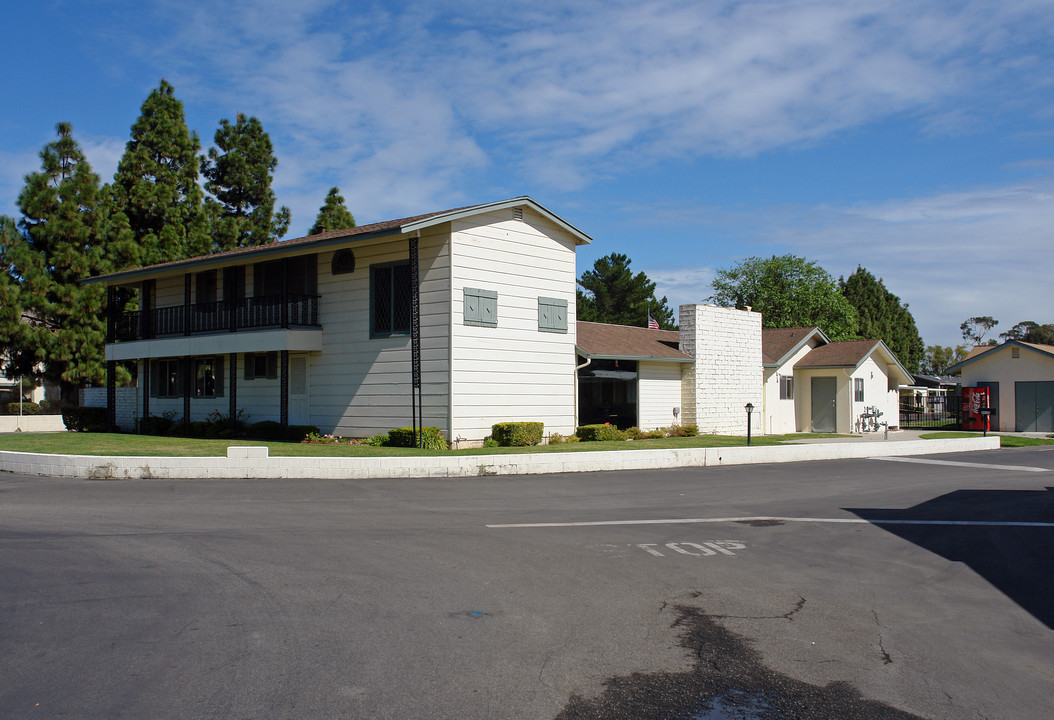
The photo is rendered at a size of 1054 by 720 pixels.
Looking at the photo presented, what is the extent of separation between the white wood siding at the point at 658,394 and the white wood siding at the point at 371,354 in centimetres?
808

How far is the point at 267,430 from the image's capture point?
24.4 m

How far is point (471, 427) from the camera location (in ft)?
71.1

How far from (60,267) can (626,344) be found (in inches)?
932

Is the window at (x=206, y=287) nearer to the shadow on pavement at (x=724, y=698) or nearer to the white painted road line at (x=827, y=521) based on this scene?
the white painted road line at (x=827, y=521)

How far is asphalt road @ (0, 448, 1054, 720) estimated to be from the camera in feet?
16.2

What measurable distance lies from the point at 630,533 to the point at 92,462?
11.3 metres

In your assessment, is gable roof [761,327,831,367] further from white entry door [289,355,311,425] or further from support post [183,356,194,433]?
support post [183,356,194,433]

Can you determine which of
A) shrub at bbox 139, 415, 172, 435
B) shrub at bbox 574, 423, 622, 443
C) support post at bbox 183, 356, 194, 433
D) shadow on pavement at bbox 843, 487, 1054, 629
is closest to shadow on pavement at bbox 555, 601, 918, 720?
shadow on pavement at bbox 843, 487, 1054, 629

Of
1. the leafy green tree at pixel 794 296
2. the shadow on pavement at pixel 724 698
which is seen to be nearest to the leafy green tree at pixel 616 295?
the leafy green tree at pixel 794 296

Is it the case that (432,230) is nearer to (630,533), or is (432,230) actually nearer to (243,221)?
(630,533)

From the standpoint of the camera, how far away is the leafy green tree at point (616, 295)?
68.0m

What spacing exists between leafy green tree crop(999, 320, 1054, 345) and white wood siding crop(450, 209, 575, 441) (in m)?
92.5

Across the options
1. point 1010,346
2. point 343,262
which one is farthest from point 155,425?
point 1010,346

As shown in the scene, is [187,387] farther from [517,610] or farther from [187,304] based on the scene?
[517,610]
